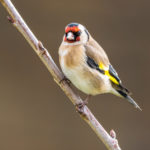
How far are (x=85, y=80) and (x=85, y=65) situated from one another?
9 cm

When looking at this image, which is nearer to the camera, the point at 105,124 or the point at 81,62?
the point at 81,62

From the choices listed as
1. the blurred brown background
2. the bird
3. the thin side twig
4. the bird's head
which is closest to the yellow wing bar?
the bird

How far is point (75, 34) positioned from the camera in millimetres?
3166

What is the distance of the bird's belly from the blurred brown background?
2006mm

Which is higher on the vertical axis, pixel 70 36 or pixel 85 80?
pixel 70 36

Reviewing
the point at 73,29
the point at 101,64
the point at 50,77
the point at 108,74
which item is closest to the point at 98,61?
the point at 101,64

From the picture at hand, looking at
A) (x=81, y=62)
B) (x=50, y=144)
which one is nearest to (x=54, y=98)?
(x=50, y=144)

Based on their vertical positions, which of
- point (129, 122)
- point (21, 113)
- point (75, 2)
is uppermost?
point (75, 2)

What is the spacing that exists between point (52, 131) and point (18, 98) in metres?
0.50

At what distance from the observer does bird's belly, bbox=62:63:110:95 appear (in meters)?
2.98

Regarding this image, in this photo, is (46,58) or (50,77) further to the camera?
(50,77)

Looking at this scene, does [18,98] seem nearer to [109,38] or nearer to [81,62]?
[109,38]

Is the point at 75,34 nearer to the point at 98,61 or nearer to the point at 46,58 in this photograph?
the point at 98,61

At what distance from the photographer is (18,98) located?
5.16 m
